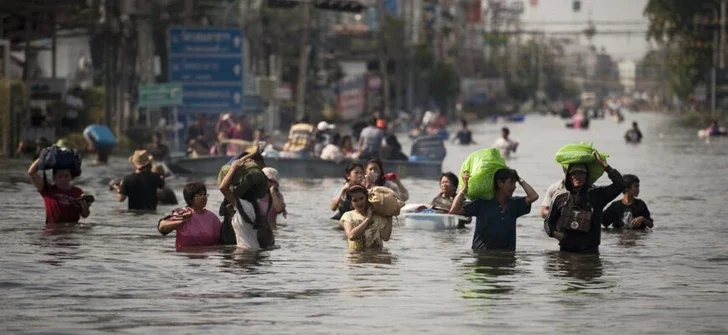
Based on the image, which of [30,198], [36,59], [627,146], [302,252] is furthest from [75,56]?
[302,252]

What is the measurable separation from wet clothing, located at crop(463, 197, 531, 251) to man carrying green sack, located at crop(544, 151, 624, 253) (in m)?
0.35

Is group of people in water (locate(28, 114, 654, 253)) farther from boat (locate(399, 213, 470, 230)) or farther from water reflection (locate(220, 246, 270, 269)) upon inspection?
boat (locate(399, 213, 470, 230))

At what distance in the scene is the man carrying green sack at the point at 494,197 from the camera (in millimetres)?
18141

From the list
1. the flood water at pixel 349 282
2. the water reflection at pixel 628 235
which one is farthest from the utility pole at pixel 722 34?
the water reflection at pixel 628 235

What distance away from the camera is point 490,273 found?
17750 mm

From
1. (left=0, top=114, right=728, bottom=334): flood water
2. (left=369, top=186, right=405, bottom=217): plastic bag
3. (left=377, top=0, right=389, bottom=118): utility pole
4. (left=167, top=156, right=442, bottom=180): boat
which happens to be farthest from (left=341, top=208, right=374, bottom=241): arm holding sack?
(left=377, top=0, right=389, bottom=118): utility pole

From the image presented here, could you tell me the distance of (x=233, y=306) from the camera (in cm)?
1462

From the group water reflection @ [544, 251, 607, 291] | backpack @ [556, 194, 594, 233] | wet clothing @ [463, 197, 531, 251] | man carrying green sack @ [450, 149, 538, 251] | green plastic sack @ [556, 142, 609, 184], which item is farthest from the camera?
wet clothing @ [463, 197, 531, 251]

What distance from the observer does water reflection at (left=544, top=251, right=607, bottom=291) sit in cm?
1686

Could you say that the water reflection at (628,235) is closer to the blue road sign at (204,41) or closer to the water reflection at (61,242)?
the water reflection at (61,242)

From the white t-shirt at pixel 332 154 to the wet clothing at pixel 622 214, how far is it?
14753 mm

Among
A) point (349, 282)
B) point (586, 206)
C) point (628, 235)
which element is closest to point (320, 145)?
point (628, 235)

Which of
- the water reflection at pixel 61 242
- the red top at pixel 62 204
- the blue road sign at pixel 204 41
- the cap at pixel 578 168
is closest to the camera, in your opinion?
the cap at pixel 578 168

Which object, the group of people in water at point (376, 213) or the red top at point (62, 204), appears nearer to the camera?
the group of people in water at point (376, 213)
